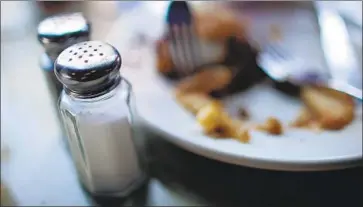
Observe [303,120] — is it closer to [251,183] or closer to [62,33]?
[251,183]

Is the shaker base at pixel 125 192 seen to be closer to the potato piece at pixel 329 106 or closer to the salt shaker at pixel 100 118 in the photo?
the salt shaker at pixel 100 118

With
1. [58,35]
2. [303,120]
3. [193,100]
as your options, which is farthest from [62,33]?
[303,120]

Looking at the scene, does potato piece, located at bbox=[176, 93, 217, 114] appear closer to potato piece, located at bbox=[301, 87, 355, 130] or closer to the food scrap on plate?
the food scrap on plate

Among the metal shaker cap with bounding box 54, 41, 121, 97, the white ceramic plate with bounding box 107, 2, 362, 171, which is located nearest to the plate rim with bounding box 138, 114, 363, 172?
the white ceramic plate with bounding box 107, 2, 362, 171

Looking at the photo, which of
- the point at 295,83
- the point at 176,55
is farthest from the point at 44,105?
the point at 295,83

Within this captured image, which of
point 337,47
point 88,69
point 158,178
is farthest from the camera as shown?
point 337,47

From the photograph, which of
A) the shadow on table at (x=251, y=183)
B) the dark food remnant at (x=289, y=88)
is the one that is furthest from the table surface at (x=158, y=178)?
the dark food remnant at (x=289, y=88)

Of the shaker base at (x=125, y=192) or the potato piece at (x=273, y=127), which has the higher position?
the potato piece at (x=273, y=127)
